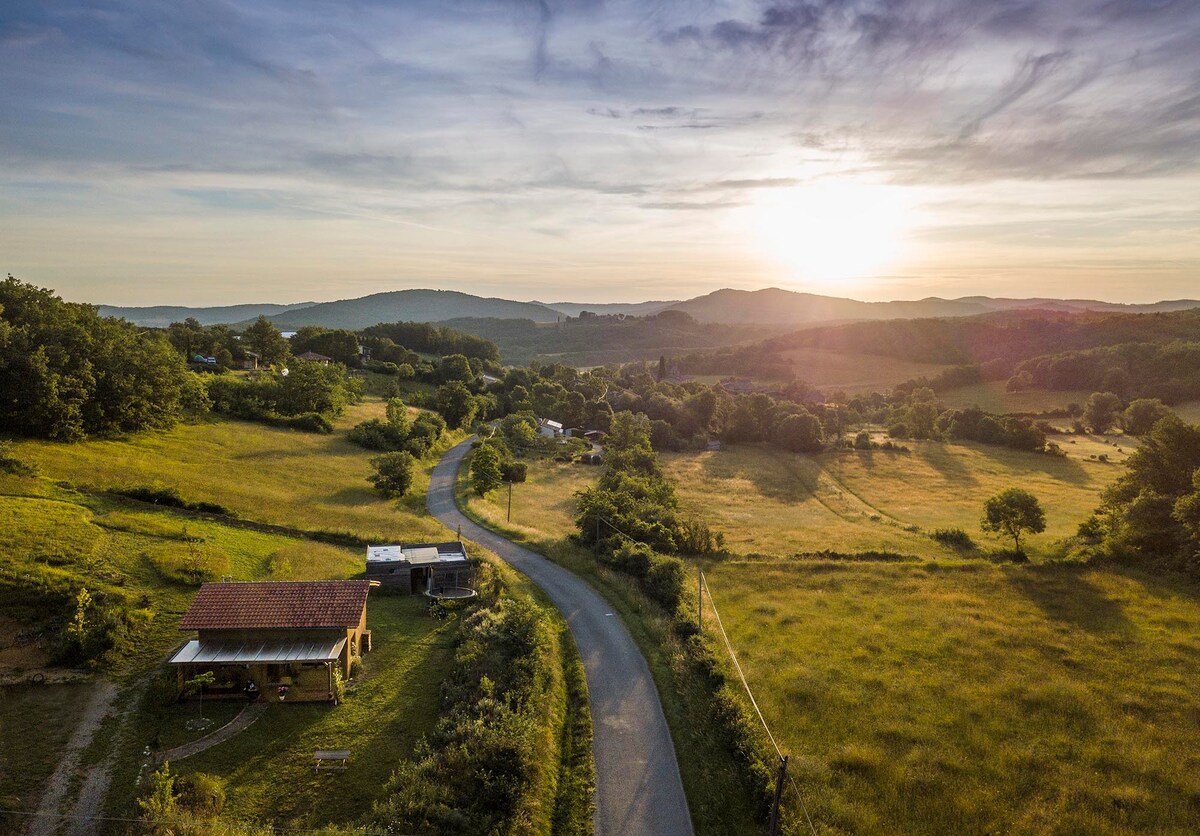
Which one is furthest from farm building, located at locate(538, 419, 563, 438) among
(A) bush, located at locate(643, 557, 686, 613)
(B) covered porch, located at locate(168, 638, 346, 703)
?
(B) covered porch, located at locate(168, 638, 346, 703)

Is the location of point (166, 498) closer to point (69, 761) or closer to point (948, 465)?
point (69, 761)

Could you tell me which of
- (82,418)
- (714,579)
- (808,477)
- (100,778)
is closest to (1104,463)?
(808,477)

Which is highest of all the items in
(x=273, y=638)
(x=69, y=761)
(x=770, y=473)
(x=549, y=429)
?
(x=273, y=638)

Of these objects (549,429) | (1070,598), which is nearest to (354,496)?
(549,429)

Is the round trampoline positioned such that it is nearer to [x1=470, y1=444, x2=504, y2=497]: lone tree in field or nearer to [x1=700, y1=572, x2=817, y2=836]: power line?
[x1=700, y1=572, x2=817, y2=836]: power line

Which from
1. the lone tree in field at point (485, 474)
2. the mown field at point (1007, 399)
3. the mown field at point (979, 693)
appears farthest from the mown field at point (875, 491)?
the mown field at point (1007, 399)

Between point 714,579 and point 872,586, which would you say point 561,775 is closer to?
point 714,579
